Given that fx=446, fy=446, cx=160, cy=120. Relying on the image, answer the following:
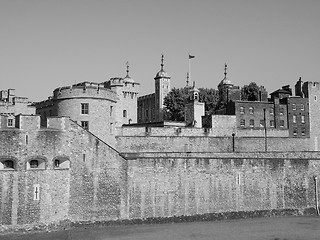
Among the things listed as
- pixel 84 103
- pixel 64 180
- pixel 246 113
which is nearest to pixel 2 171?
pixel 64 180

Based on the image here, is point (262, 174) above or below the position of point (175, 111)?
below

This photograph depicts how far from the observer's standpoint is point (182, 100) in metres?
74.4

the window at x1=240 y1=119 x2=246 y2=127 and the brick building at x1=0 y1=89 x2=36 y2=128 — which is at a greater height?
the brick building at x1=0 y1=89 x2=36 y2=128

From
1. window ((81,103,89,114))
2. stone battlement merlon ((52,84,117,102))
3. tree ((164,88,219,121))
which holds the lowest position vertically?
window ((81,103,89,114))

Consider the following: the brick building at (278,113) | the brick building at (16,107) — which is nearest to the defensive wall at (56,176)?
the brick building at (16,107)

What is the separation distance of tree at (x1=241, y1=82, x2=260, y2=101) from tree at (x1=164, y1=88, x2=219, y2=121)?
458 cm

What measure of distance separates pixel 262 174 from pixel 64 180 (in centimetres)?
1582

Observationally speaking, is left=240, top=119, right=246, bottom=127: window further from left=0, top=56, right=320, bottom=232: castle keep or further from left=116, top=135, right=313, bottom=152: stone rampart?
left=0, top=56, right=320, bottom=232: castle keep

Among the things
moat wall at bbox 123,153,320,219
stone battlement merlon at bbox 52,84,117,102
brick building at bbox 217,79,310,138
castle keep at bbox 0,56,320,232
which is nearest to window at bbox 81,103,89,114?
castle keep at bbox 0,56,320,232

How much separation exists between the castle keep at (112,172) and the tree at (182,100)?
26.9 m

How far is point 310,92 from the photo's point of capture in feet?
187

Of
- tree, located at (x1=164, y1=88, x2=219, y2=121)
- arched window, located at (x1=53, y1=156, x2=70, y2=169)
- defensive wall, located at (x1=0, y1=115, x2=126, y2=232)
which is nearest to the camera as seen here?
defensive wall, located at (x1=0, y1=115, x2=126, y2=232)

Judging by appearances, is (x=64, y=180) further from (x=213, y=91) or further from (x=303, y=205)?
(x=213, y=91)

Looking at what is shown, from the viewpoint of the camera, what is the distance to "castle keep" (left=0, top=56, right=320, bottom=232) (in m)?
28.2
